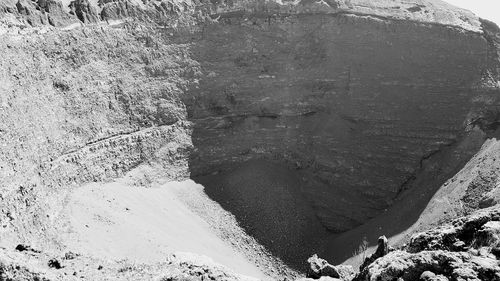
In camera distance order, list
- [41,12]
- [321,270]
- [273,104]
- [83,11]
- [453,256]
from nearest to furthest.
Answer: [453,256], [321,270], [41,12], [83,11], [273,104]

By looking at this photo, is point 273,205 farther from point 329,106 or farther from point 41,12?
point 41,12

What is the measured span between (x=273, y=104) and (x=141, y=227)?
19.7m

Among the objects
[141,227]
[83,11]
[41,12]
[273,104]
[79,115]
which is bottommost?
[141,227]

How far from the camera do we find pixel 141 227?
138 ft

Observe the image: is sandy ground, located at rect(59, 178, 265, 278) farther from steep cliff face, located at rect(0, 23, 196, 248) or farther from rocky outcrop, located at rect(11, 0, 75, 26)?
rocky outcrop, located at rect(11, 0, 75, 26)

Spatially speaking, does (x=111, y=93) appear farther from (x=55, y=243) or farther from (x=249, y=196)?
(x=55, y=243)

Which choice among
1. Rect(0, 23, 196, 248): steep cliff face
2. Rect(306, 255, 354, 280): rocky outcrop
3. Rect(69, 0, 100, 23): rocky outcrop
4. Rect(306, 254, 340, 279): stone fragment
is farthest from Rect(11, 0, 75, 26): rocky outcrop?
Rect(306, 254, 340, 279): stone fragment

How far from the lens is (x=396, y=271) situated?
18.7m

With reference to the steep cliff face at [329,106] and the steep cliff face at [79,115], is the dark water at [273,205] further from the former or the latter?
the steep cliff face at [79,115]

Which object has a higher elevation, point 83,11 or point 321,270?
point 83,11

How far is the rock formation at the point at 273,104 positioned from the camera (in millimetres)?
45062

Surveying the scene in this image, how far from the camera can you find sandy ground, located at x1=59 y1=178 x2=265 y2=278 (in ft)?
124

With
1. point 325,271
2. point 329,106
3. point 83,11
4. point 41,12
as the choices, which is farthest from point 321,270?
point 83,11

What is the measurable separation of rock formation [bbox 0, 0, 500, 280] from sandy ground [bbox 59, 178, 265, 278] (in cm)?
140
